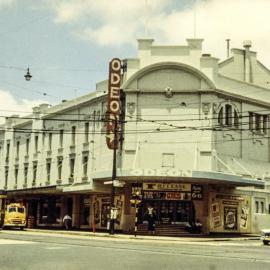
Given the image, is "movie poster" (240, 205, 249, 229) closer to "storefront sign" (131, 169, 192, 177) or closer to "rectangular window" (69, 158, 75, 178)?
"storefront sign" (131, 169, 192, 177)

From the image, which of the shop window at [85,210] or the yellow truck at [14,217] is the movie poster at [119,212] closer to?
the shop window at [85,210]

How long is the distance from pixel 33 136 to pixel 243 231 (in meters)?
24.2

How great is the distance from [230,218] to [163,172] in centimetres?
898

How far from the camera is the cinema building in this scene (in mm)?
40125

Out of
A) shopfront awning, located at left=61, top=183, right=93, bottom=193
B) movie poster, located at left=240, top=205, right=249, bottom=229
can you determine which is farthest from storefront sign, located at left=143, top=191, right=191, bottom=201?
movie poster, located at left=240, top=205, right=249, bottom=229

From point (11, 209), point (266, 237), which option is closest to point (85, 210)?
point (11, 209)

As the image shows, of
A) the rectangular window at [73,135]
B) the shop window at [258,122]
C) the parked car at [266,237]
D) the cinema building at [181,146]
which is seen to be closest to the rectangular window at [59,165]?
the rectangular window at [73,135]

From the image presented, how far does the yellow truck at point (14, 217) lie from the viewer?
4509 centimetres

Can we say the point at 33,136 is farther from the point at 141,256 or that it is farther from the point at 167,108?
the point at 141,256

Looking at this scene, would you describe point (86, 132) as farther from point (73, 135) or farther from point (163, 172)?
point (163, 172)

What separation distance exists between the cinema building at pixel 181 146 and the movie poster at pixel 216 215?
8 cm

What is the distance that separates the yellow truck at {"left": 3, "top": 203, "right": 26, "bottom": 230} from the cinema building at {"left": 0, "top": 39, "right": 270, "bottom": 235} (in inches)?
122

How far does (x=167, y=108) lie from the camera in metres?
41.3

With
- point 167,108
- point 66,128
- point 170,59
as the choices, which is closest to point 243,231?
point 167,108
